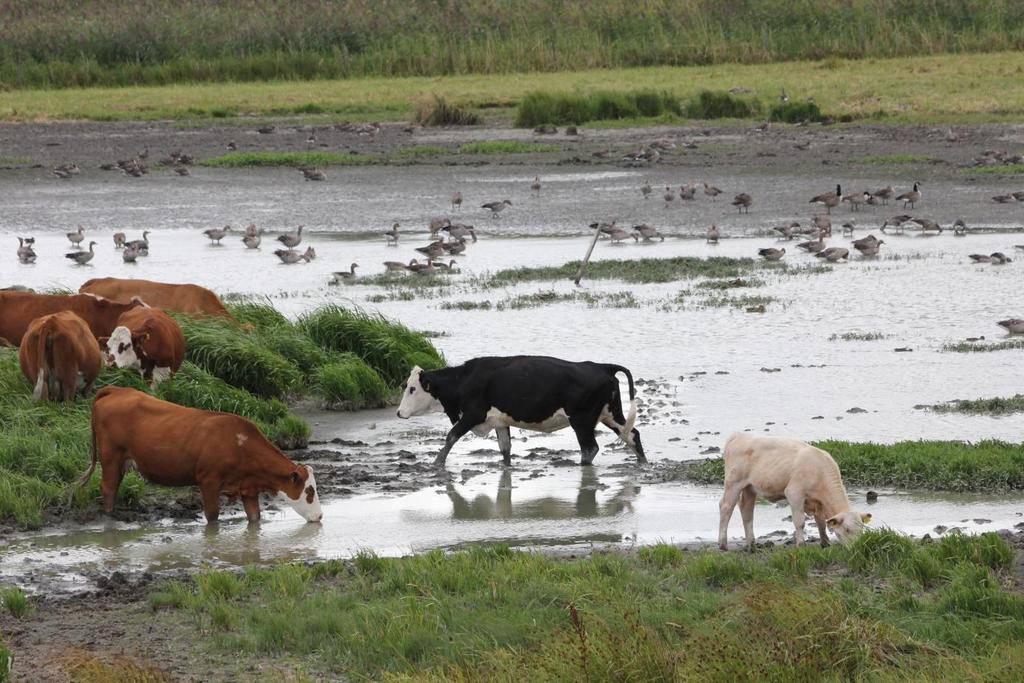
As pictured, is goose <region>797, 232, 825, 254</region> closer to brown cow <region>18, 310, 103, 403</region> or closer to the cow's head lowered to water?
the cow's head lowered to water

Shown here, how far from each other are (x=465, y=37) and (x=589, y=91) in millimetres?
13612

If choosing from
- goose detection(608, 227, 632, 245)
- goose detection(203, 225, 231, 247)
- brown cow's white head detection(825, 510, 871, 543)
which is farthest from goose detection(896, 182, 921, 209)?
brown cow's white head detection(825, 510, 871, 543)

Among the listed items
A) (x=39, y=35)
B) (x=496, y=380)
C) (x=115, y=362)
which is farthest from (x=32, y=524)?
(x=39, y=35)

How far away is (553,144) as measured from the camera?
133 ft

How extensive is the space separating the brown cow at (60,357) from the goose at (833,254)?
13.7 m

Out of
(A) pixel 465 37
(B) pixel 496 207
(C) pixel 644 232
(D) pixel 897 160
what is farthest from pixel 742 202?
(A) pixel 465 37

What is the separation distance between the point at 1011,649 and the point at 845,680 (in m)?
0.78

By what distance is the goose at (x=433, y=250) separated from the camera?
23.7 meters

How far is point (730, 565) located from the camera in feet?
27.9

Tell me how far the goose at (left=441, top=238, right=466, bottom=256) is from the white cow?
49.3ft

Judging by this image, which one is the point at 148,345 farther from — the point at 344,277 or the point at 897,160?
the point at 897,160

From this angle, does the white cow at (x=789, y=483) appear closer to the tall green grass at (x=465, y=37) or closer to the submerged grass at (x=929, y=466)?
the submerged grass at (x=929, y=466)

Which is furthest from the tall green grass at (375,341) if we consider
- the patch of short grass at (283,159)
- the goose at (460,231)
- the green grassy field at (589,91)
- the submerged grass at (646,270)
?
the green grassy field at (589,91)

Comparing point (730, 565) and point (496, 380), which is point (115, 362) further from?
point (730, 565)
